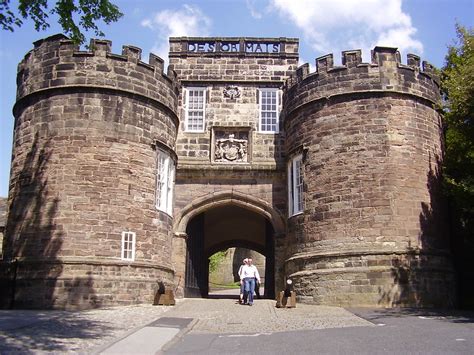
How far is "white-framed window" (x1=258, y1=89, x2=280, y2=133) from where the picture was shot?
20766mm

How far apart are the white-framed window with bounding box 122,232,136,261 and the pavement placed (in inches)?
66.5

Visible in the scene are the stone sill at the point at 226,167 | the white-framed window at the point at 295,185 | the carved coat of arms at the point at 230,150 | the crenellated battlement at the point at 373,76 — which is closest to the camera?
the crenellated battlement at the point at 373,76

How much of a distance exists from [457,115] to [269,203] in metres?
7.10

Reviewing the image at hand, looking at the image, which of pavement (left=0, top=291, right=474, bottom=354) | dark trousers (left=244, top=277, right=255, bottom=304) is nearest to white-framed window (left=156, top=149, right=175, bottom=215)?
dark trousers (left=244, top=277, right=255, bottom=304)

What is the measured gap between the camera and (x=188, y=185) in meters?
20.1

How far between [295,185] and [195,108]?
5068mm

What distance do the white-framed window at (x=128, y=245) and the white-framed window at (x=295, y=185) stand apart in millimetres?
5365

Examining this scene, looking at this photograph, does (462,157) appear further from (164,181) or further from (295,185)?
(164,181)

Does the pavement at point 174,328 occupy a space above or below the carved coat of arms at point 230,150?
below

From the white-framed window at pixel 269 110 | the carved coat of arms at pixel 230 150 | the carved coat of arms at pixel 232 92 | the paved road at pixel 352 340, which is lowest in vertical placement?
the paved road at pixel 352 340

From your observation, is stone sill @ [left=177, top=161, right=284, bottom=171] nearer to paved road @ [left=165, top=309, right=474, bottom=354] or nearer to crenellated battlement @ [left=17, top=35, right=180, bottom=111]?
crenellated battlement @ [left=17, top=35, right=180, bottom=111]

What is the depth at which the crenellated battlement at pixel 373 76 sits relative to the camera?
1730 centimetres

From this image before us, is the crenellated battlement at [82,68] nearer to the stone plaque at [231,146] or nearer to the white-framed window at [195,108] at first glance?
the white-framed window at [195,108]

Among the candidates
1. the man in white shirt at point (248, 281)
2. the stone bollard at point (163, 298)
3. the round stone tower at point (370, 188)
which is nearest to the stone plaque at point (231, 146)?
the round stone tower at point (370, 188)
